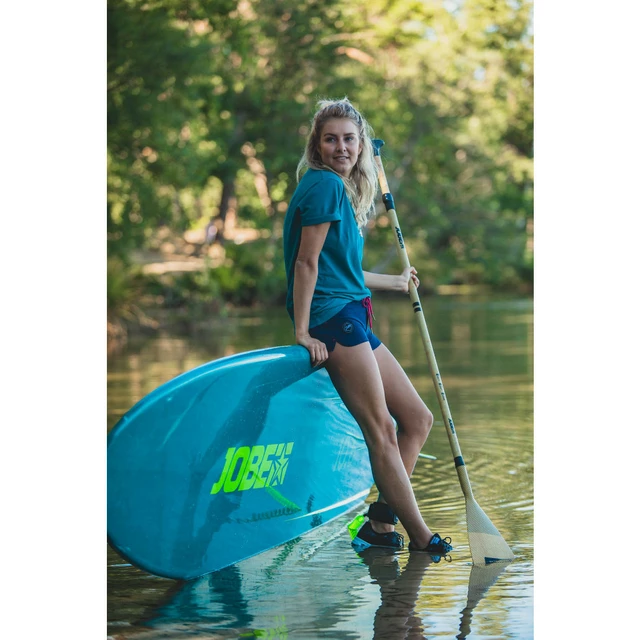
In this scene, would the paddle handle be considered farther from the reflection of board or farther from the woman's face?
the reflection of board

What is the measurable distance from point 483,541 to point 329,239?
124 centimetres

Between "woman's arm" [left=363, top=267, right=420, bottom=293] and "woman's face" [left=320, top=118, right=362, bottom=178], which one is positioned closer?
"woman's face" [left=320, top=118, right=362, bottom=178]

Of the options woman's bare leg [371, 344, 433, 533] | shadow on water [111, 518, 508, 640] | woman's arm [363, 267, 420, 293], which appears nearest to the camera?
shadow on water [111, 518, 508, 640]

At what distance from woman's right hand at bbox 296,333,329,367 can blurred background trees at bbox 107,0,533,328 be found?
26.3ft

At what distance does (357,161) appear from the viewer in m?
4.28

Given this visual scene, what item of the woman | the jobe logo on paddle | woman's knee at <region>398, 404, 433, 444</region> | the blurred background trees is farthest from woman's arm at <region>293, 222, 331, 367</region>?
the blurred background trees

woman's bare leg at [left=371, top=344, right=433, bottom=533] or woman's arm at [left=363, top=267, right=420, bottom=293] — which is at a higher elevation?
woman's arm at [left=363, top=267, right=420, bottom=293]

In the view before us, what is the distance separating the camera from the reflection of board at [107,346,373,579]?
144 inches

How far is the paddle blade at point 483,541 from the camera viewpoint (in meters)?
4.19

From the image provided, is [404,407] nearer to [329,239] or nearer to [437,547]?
[437,547]

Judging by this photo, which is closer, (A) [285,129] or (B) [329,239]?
(B) [329,239]

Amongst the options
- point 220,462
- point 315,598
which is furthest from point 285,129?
point 315,598
